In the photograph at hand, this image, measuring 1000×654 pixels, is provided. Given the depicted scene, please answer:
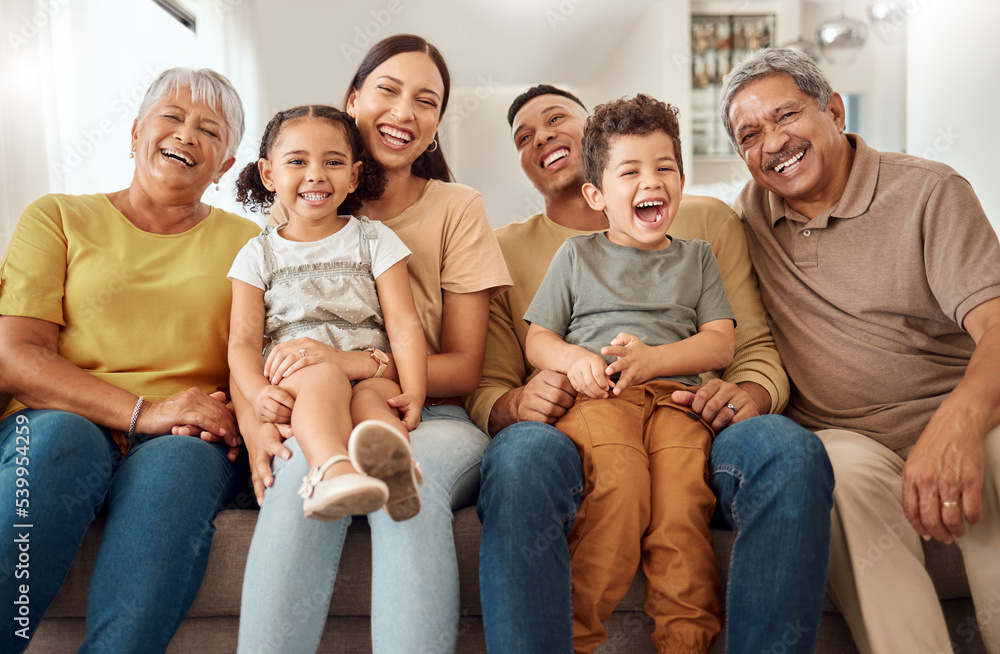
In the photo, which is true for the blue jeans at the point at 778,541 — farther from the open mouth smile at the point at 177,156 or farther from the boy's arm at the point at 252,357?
the open mouth smile at the point at 177,156

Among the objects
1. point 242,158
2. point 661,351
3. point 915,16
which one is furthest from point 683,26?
→ point 661,351

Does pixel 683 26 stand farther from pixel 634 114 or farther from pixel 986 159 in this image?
pixel 634 114

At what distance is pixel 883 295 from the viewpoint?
5.02ft

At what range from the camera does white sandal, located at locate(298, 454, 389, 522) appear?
997 mm

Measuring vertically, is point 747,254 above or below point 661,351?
above

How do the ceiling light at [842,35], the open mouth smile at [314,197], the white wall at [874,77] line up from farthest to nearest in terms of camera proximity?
the white wall at [874,77], the ceiling light at [842,35], the open mouth smile at [314,197]

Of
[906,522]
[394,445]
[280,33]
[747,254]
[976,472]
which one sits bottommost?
[906,522]

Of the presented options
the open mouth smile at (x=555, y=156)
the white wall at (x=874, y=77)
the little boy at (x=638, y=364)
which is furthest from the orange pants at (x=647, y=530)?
the white wall at (x=874, y=77)

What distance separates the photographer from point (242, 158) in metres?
4.05

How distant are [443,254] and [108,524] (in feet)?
2.77

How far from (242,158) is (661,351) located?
331 centimetres

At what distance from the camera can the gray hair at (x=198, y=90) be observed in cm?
162

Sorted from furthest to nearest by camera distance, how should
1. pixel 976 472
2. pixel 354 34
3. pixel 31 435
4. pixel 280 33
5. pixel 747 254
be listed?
pixel 354 34 → pixel 280 33 → pixel 747 254 → pixel 31 435 → pixel 976 472

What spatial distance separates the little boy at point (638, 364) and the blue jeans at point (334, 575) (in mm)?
227
